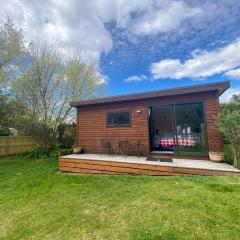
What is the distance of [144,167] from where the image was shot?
5289 millimetres

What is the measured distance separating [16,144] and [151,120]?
859 cm

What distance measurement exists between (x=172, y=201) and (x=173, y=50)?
11393mm

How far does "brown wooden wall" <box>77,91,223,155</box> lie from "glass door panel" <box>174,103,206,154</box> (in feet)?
0.77

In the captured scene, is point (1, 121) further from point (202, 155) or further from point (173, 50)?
point (173, 50)

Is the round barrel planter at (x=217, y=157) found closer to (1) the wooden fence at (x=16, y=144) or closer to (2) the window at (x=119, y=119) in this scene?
(2) the window at (x=119, y=119)

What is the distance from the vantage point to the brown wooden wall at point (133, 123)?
19.8 ft

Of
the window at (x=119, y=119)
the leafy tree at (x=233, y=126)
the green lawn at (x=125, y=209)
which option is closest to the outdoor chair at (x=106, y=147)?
the window at (x=119, y=119)

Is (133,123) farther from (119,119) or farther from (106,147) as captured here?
(106,147)

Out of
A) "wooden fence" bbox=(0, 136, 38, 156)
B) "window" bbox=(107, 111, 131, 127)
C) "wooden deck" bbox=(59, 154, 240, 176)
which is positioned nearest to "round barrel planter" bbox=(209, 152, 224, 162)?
"wooden deck" bbox=(59, 154, 240, 176)

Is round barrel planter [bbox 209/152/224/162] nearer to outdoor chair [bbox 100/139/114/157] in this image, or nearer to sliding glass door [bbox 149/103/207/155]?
sliding glass door [bbox 149/103/207/155]

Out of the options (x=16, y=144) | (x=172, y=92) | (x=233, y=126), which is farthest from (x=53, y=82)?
(x=233, y=126)

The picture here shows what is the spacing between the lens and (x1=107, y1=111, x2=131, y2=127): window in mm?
7432

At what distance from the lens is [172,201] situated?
329 centimetres

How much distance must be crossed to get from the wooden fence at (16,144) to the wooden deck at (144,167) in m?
5.88
